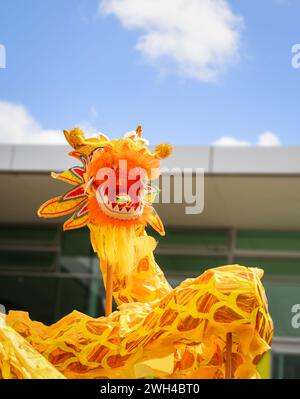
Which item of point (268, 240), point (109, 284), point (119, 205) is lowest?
point (109, 284)

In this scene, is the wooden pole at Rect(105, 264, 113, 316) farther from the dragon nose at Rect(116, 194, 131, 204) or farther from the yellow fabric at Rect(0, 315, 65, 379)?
the yellow fabric at Rect(0, 315, 65, 379)

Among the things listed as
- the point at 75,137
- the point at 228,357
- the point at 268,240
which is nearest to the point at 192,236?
the point at 268,240

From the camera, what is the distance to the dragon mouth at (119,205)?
186cm

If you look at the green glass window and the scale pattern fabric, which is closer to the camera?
the scale pattern fabric

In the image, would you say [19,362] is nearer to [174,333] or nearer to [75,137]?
[174,333]

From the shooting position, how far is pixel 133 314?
173cm

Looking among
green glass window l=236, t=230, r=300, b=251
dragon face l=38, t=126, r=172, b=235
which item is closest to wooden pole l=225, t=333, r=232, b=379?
dragon face l=38, t=126, r=172, b=235

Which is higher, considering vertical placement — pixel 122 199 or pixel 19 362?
pixel 122 199

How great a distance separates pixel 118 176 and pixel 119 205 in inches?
3.1

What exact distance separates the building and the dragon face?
9.13 ft

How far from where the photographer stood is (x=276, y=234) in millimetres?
5957

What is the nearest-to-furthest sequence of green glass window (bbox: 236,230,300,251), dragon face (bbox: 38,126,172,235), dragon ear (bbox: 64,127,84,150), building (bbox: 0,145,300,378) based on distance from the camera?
dragon face (bbox: 38,126,172,235)
dragon ear (bbox: 64,127,84,150)
building (bbox: 0,145,300,378)
green glass window (bbox: 236,230,300,251)

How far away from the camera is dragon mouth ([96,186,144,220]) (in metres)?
1.86
